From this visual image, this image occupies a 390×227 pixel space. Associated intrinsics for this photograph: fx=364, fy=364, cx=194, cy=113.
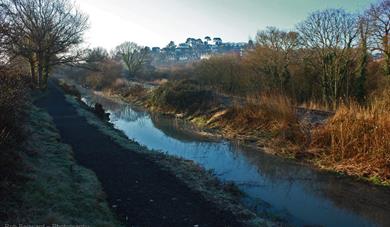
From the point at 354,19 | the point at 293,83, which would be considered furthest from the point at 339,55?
the point at 293,83

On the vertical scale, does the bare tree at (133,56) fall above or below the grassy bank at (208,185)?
above

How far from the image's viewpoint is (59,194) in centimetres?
705

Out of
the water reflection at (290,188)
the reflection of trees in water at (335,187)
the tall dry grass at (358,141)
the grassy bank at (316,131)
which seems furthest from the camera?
the grassy bank at (316,131)

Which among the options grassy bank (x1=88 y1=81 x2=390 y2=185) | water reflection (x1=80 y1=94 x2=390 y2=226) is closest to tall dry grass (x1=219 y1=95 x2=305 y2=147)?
grassy bank (x1=88 y1=81 x2=390 y2=185)

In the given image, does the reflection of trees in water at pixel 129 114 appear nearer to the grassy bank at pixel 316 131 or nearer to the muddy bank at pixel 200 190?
the grassy bank at pixel 316 131

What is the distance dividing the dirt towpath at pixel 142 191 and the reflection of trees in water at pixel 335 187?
12.0 feet

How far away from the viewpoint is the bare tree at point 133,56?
237 ft

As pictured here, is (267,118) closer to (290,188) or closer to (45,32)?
(290,188)

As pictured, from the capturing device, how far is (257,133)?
58.7 feet

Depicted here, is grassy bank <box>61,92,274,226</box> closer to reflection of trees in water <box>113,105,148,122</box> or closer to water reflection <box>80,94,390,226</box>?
water reflection <box>80,94,390,226</box>

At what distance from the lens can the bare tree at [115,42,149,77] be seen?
72.2 meters

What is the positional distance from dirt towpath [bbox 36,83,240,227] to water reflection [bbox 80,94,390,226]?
174cm

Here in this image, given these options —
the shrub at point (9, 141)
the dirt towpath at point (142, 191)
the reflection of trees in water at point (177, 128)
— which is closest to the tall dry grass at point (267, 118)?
the reflection of trees in water at point (177, 128)

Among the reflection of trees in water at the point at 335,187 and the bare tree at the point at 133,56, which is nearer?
the reflection of trees in water at the point at 335,187
